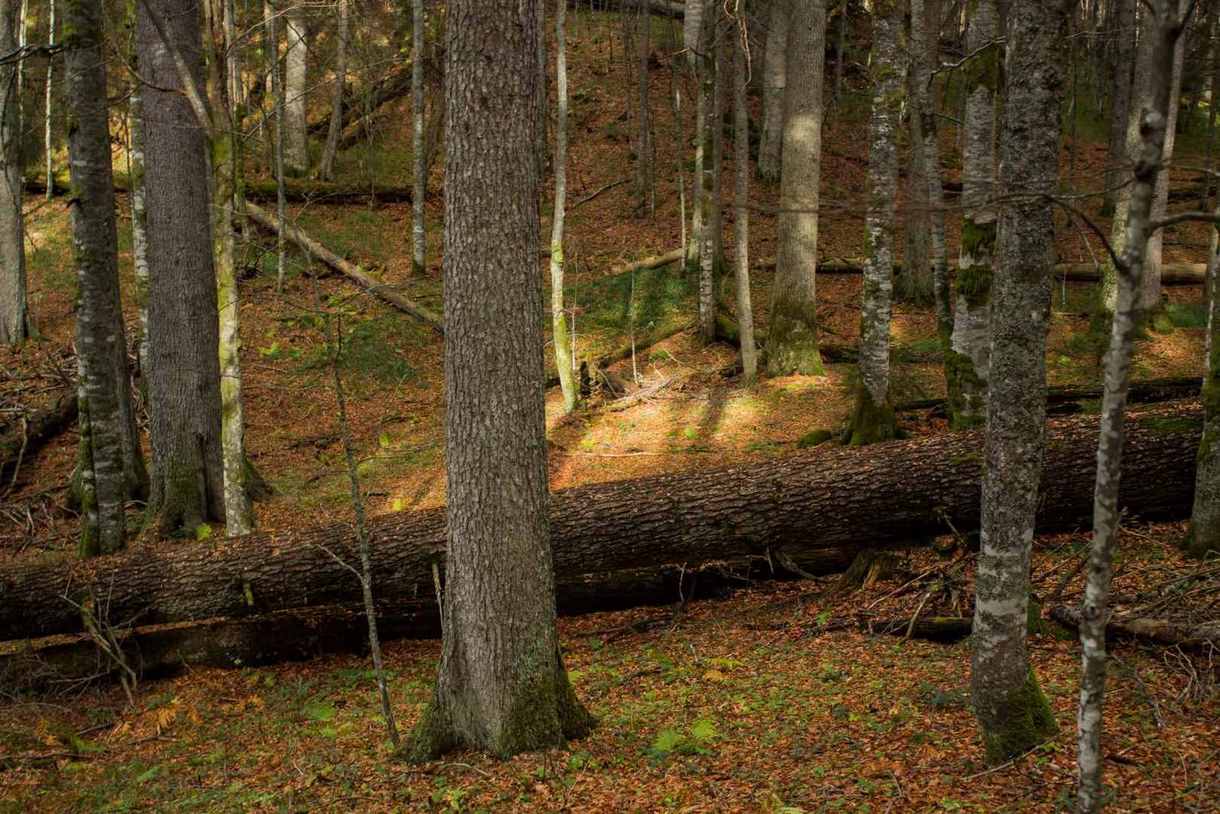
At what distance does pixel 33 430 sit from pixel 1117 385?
1519 cm

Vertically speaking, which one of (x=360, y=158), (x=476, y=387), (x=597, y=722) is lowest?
(x=597, y=722)

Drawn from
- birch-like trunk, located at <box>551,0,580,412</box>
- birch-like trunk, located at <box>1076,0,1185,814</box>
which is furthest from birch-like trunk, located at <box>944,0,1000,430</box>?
birch-like trunk, located at <box>551,0,580,412</box>

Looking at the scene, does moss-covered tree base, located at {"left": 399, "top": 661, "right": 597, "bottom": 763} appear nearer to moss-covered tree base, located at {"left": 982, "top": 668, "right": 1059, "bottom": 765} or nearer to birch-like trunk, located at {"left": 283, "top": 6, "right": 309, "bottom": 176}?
moss-covered tree base, located at {"left": 982, "top": 668, "right": 1059, "bottom": 765}

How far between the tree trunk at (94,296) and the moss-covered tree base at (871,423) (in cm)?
815

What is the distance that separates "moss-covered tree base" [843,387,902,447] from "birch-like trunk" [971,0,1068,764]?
5905mm

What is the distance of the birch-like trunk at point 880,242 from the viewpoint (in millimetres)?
10312

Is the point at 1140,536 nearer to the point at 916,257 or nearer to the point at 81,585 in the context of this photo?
the point at 81,585

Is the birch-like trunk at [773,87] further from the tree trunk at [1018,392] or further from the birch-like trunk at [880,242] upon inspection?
the tree trunk at [1018,392]

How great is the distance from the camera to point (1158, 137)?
11.1ft

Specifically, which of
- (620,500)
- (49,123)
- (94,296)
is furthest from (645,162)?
(94,296)

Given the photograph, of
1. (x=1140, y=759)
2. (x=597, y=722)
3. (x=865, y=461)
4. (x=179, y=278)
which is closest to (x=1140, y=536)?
(x=865, y=461)

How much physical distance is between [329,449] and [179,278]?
4259mm

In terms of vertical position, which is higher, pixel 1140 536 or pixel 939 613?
pixel 1140 536

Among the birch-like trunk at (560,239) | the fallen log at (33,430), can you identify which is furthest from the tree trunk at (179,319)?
the birch-like trunk at (560,239)
